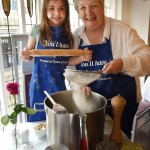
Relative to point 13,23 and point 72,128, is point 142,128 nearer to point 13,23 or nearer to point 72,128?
point 72,128

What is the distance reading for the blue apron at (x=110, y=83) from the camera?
96 cm

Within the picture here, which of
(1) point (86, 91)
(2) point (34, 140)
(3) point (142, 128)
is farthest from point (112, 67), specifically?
(2) point (34, 140)

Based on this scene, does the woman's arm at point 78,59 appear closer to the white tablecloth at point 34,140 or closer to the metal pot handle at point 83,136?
the white tablecloth at point 34,140

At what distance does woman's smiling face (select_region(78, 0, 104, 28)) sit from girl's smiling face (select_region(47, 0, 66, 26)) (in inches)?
4.9

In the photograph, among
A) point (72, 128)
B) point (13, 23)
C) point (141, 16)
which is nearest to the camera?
point (72, 128)

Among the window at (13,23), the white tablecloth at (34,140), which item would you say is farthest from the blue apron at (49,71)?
the window at (13,23)

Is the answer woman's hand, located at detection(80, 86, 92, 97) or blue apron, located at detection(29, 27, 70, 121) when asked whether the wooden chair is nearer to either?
woman's hand, located at detection(80, 86, 92, 97)

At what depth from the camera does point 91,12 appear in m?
0.95

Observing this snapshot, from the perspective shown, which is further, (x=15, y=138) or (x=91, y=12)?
(x=91, y=12)

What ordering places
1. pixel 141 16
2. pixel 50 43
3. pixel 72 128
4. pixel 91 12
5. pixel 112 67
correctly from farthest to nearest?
pixel 141 16 → pixel 50 43 → pixel 91 12 → pixel 112 67 → pixel 72 128

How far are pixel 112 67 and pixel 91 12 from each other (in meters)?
0.32

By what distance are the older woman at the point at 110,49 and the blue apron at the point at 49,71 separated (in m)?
0.12

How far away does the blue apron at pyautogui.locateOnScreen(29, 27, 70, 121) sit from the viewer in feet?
3.58

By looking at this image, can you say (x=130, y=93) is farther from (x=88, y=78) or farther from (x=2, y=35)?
(x=2, y=35)
